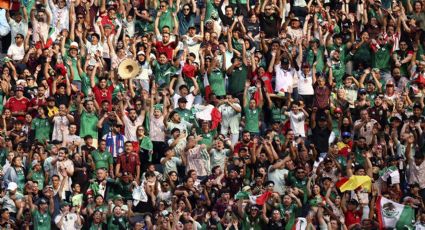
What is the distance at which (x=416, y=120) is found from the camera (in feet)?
121

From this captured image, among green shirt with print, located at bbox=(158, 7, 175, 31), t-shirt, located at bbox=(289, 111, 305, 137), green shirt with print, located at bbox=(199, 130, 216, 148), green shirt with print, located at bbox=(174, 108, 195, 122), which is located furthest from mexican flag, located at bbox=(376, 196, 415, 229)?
green shirt with print, located at bbox=(158, 7, 175, 31)

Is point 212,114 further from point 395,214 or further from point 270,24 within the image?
point 395,214

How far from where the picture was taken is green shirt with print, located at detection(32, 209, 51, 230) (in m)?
34.1

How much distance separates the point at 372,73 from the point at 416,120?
2041 mm

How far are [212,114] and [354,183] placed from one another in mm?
3268

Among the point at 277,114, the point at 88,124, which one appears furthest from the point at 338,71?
the point at 88,124

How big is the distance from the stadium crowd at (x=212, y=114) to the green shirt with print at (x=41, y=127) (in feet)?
0.12

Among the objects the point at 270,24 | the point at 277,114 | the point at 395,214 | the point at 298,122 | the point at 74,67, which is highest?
the point at 270,24

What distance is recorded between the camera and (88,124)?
36.2 m

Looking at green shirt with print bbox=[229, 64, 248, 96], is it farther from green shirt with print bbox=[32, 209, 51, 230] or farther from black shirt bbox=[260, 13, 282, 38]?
green shirt with print bbox=[32, 209, 51, 230]

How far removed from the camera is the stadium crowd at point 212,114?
34.5 m

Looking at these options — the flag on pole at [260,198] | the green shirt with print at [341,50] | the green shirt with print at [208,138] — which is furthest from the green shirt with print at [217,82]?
the flag on pole at [260,198]

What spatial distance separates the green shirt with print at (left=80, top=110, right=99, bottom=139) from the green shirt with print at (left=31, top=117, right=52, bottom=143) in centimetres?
61

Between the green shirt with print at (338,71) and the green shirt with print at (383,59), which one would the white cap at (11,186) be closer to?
the green shirt with print at (338,71)
